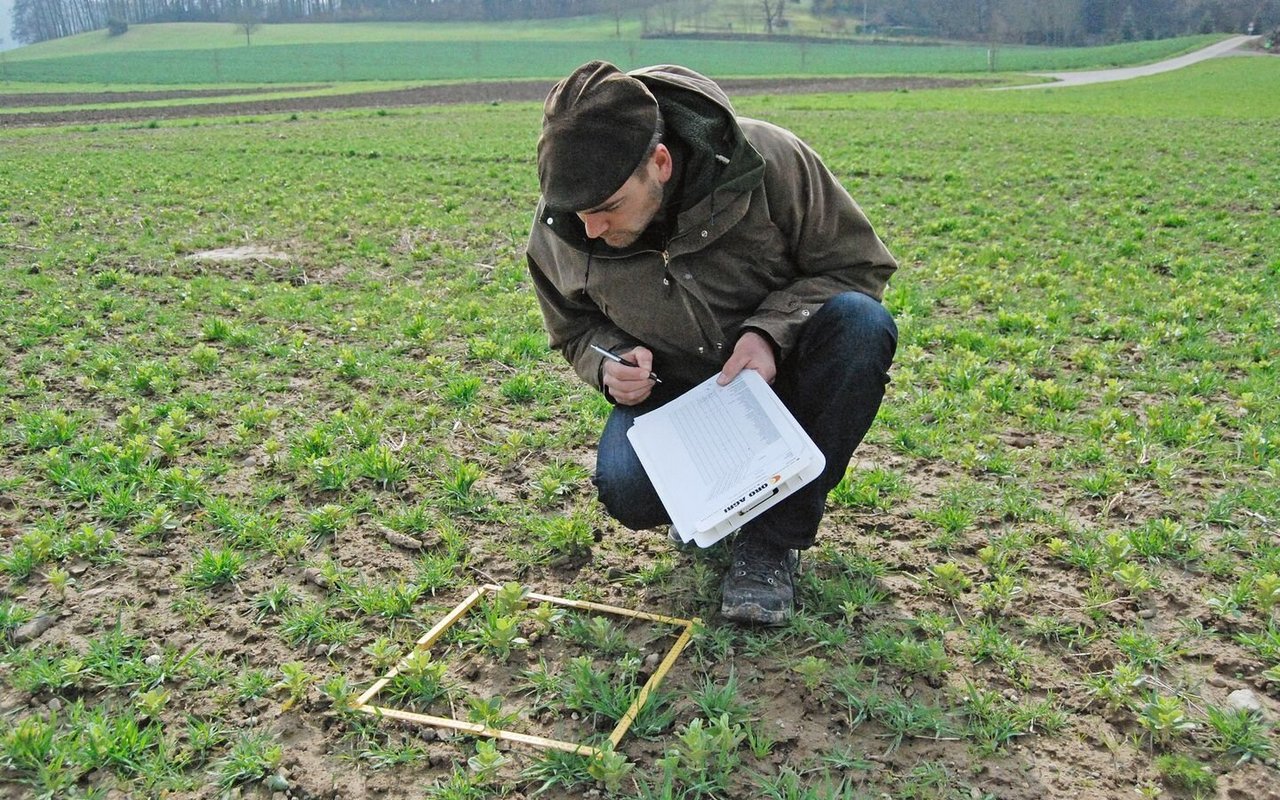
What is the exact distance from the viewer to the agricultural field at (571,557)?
2.63 meters

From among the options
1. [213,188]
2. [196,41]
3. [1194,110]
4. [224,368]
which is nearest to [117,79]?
[196,41]

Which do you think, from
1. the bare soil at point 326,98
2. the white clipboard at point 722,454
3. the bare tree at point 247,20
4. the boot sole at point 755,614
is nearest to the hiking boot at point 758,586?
the boot sole at point 755,614

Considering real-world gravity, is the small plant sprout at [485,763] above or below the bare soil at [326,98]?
below

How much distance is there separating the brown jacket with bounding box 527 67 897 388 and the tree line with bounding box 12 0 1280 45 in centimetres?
8440

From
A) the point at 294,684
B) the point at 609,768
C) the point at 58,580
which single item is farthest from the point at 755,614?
the point at 58,580

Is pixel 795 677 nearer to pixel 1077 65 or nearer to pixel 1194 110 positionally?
pixel 1194 110

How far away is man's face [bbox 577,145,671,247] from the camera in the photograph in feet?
9.14

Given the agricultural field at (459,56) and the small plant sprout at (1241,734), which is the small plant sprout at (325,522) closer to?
the small plant sprout at (1241,734)

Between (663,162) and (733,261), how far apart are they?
0.47 metres

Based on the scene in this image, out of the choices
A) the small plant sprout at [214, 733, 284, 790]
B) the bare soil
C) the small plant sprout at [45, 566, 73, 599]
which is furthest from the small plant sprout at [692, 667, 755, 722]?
the bare soil

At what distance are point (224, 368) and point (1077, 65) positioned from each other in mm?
67305

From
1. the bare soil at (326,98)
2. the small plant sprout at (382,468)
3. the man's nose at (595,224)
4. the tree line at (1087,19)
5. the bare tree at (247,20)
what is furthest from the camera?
the bare tree at (247,20)

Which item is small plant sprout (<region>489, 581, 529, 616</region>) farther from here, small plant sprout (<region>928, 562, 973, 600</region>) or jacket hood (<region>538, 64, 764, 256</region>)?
small plant sprout (<region>928, 562, 973, 600</region>)

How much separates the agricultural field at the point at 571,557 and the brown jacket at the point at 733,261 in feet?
3.19
